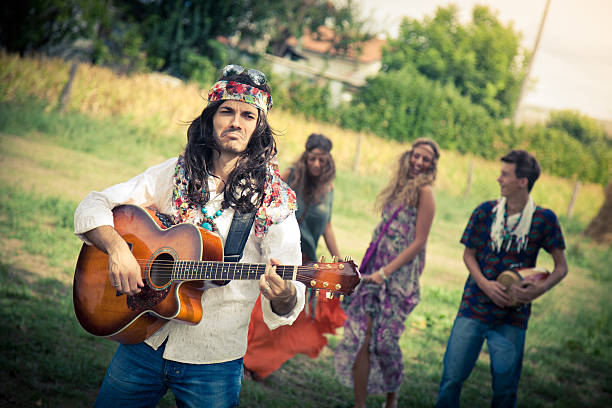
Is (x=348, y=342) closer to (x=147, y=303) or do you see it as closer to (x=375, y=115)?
(x=147, y=303)

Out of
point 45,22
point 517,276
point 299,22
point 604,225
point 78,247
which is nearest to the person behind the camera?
point 517,276

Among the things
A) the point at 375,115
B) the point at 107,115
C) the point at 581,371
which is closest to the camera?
the point at 581,371

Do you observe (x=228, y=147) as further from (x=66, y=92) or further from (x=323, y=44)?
(x=323, y=44)

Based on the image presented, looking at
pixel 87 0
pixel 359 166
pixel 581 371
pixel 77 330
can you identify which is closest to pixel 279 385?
pixel 77 330

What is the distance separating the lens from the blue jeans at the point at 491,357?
142 inches

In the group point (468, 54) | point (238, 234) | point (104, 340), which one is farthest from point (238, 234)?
point (468, 54)

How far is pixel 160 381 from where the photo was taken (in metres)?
2.24

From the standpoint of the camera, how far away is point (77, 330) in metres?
4.59

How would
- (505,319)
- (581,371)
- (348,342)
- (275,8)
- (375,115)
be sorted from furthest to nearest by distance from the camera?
(375,115) < (275,8) < (581,371) < (348,342) < (505,319)

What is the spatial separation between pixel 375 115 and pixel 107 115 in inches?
525

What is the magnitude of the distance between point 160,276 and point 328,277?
71 cm

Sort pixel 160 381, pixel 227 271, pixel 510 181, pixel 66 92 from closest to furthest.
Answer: pixel 227 271, pixel 160 381, pixel 510 181, pixel 66 92

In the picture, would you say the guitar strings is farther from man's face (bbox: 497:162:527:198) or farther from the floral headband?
man's face (bbox: 497:162:527:198)

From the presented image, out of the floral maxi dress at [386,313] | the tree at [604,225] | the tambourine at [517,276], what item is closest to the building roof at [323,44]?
the tree at [604,225]
